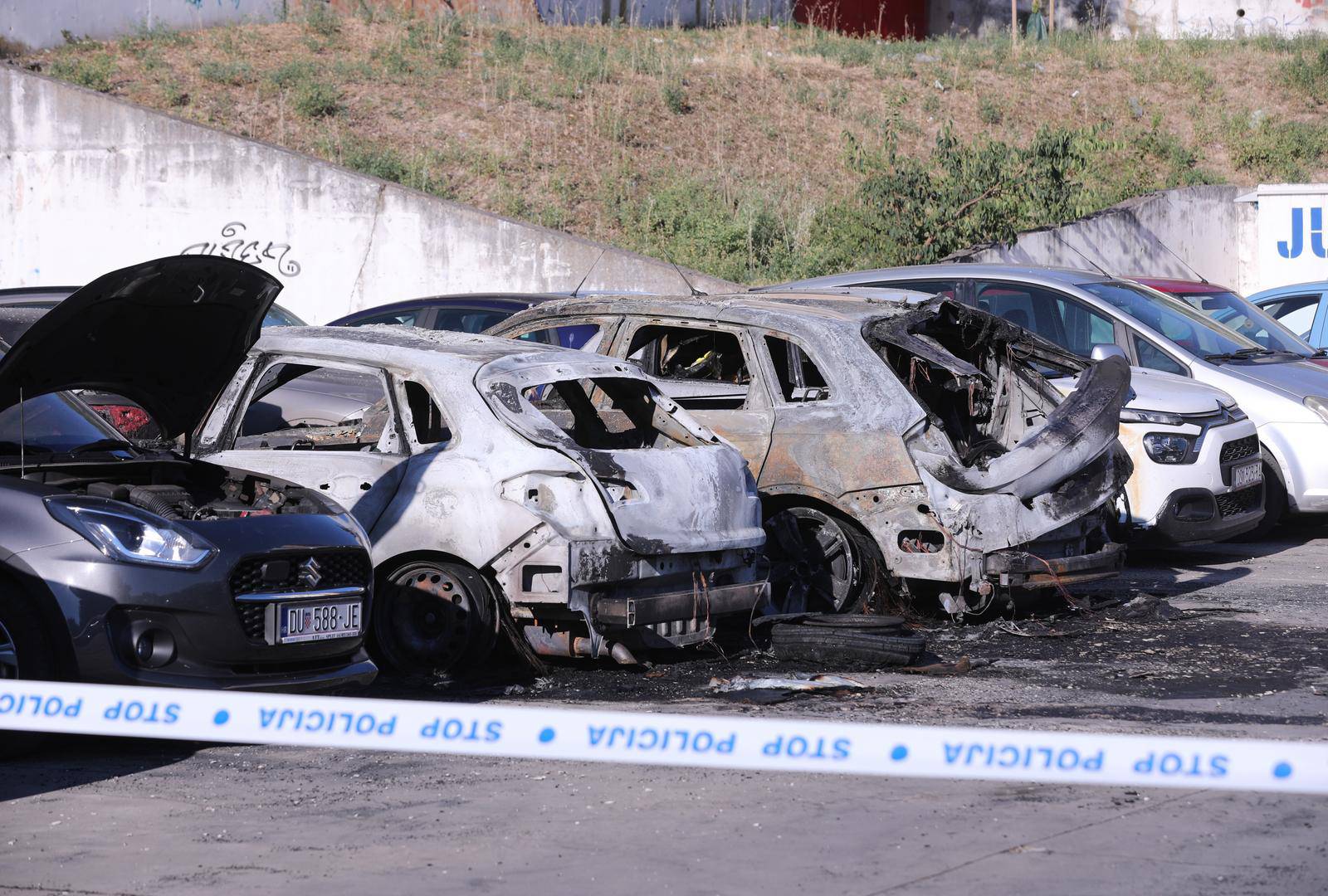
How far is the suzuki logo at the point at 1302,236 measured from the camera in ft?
73.7

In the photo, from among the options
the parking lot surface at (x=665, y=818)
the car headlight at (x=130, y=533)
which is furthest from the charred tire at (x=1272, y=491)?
the car headlight at (x=130, y=533)

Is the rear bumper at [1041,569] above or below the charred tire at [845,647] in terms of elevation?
above

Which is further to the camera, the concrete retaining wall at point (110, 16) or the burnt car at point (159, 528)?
the concrete retaining wall at point (110, 16)

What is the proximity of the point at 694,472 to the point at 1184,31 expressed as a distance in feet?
113

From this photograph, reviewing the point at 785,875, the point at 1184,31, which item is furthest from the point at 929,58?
the point at 785,875

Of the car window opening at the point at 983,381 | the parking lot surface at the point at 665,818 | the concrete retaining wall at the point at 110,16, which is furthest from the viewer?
the concrete retaining wall at the point at 110,16

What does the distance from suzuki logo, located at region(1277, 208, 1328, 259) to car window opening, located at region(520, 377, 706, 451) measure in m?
17.1

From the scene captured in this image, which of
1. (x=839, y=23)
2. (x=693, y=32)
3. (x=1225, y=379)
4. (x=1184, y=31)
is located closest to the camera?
(x=1225, y=379)

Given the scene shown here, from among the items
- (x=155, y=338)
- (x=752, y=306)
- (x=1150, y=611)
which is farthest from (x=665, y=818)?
(x=1150, y=611)

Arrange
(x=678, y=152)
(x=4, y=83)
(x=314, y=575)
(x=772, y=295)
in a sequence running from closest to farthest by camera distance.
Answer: (x=314, y=575), (x=772, y=295), (x=4, y=83), (x=678, y=152)

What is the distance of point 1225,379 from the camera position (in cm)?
1150

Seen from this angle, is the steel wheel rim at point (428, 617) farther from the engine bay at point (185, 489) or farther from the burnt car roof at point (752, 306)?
the burnt car roof at point (752, 306)

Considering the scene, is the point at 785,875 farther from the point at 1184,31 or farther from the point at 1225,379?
the point at 1184,31

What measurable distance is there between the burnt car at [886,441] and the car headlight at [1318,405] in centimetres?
320
